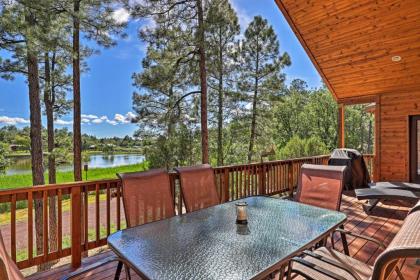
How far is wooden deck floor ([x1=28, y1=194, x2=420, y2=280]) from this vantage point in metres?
2.67

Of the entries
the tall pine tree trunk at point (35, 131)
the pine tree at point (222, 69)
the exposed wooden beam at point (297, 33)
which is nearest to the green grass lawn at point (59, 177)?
the tall pine tree trunk at point (35, 131)

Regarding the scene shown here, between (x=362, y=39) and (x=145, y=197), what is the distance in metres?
5.79

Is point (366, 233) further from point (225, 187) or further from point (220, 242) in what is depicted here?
point (220, 242)

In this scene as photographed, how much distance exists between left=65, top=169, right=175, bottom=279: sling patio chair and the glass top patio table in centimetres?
42

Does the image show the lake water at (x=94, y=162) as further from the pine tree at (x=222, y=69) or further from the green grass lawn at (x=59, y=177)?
the pine tree at (x=222, y=69)

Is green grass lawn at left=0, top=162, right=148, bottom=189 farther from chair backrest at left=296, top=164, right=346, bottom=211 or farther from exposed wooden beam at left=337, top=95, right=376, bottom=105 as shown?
exposed wooden beam at left=337, top=95, right=376, bottom=105

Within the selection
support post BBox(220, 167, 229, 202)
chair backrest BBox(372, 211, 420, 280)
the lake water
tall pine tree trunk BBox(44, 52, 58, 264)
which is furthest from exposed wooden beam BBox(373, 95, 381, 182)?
tall pine tree trunk BBox(44, 52, 58, 264)

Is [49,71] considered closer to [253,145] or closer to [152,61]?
[152,61]

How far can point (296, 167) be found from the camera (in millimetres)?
6289

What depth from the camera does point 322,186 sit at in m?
2.81

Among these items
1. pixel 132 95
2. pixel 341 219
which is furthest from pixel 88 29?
pixel 341 219

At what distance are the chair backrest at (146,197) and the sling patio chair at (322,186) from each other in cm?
153

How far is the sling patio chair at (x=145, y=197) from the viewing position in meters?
2.37

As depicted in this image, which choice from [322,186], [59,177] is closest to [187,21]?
[322,186]
